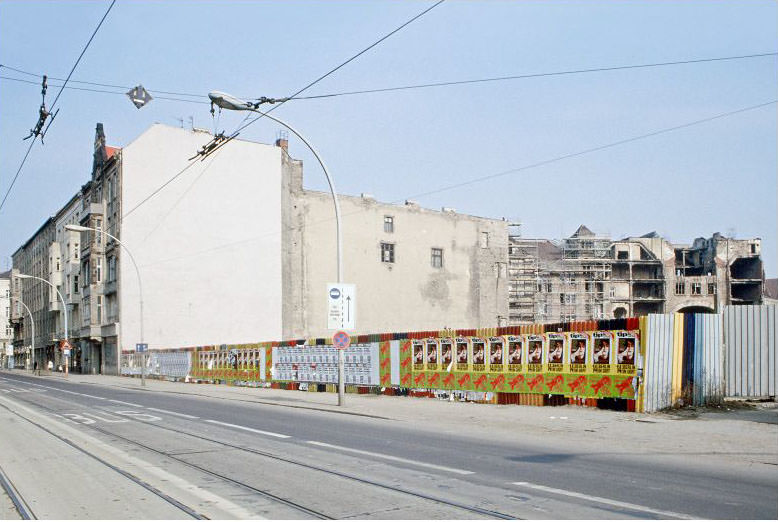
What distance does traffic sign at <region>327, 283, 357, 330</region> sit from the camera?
21.3m

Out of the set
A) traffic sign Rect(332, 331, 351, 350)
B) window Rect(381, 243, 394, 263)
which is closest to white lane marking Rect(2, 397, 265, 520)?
traffic sign Rect(332, 331, 351, 350)

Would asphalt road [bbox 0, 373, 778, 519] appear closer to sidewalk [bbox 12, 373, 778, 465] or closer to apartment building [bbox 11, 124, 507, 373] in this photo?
sidewalk [bbox 12, 373, 778, 465]

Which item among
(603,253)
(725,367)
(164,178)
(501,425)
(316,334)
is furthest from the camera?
(603,253)

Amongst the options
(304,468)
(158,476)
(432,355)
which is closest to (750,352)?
(432,355)

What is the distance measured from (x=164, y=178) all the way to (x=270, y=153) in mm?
8816

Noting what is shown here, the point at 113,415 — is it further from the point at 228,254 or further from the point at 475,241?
the point at 475,241

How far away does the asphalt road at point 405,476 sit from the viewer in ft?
24.3

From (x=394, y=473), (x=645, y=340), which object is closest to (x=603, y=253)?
(x=645, y=340)

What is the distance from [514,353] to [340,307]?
17.2 feet

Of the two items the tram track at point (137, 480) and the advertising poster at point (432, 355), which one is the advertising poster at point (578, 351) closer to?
the advertising poster at point (432, 355)

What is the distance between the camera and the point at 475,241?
7094 cm

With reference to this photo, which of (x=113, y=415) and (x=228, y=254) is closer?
(x=113, y=415)

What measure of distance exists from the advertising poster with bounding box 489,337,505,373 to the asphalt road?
20.8ft

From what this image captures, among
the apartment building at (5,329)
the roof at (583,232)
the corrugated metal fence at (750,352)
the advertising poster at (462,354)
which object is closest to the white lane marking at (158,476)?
the advertising poster at (462,354)
